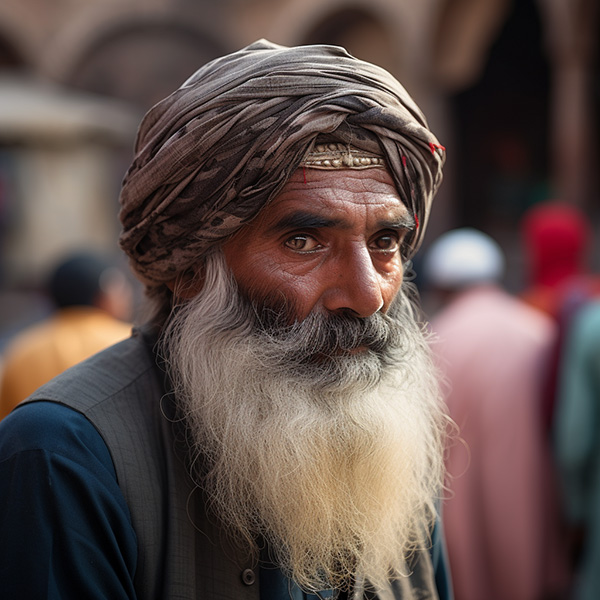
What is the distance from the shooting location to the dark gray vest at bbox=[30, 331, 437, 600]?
148cm

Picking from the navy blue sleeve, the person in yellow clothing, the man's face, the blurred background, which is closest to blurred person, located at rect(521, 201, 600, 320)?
the person in yellow clothing

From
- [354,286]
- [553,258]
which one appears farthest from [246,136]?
[553,258]

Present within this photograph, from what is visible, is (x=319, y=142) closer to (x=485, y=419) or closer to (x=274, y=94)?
(x=274, y=94)

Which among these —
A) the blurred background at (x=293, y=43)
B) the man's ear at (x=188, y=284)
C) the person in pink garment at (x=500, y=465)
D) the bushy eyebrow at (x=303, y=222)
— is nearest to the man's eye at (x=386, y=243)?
the bushy eyebrow at (x=303, y=222)

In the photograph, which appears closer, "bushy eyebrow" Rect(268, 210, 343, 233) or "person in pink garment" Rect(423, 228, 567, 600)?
"bushy eyebrow" Rect(268, 210, 343, 233)

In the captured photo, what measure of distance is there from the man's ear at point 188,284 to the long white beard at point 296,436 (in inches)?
1.6

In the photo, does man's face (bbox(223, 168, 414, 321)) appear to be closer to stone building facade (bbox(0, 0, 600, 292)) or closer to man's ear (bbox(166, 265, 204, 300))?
man's ear (bbox(166, 265, 204, 300))

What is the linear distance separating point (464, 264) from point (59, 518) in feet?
11.5

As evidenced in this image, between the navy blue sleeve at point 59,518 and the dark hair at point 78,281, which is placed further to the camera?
the dark hair at point 78,281

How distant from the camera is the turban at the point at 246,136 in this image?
1.64 metres

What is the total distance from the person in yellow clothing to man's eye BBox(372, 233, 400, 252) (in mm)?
1794

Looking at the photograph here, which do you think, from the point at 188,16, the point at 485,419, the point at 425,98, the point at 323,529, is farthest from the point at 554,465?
the point at 188,16

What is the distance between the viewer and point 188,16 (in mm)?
15633

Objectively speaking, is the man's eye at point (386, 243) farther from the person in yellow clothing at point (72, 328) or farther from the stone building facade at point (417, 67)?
the stone building facade at point (417, 67)
